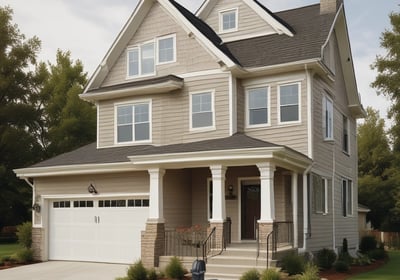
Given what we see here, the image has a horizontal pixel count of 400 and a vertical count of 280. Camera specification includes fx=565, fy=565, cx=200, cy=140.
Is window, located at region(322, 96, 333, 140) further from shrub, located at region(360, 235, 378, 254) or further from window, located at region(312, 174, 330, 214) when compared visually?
shrub, located at region(360, 235, 378, 254)

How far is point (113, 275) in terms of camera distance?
1703 cm

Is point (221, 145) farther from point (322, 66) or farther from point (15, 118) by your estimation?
point (15, 118)

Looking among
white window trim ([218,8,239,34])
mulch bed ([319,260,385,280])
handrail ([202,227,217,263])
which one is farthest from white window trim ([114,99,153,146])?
mulch bed ([319,260,385,280])

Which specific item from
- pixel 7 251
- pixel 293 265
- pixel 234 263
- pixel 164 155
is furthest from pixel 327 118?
pixel 7 251

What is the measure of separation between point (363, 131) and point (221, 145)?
3404 cm

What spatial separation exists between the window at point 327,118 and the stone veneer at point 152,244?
705cm

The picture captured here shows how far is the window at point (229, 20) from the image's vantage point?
880 inches

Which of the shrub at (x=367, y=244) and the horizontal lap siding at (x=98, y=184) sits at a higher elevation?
the horizontal lap siding at (x=98, y=184)

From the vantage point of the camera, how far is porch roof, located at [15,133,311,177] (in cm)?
1628

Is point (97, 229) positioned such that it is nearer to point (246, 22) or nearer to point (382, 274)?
point (246, 22)

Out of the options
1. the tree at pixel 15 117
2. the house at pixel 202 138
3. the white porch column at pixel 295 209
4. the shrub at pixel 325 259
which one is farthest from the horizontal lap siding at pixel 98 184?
the tree at pixel 15 117

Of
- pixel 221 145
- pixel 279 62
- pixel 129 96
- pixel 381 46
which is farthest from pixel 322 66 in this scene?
pixel 381 46

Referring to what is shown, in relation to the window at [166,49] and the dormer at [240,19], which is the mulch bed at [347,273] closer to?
the dormer at [240,19]

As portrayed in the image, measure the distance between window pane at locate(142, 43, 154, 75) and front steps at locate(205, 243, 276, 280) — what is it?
8.38m
